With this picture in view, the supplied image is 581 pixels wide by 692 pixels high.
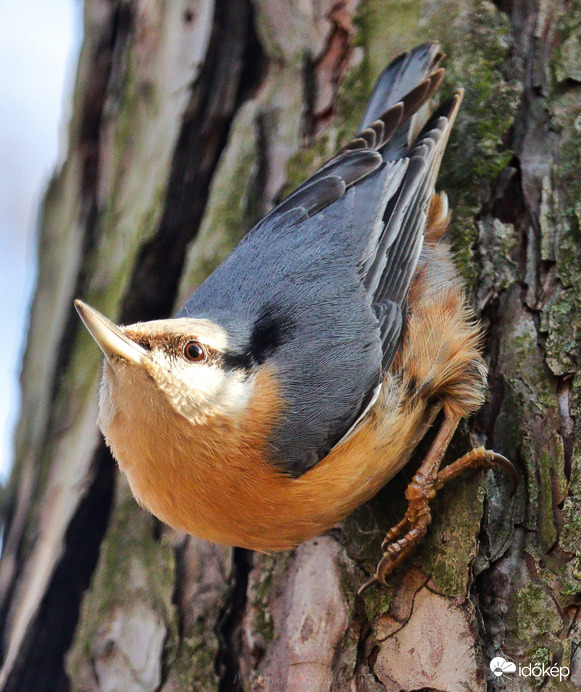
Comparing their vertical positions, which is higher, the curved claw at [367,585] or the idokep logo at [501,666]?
the curved claw at [367,585]

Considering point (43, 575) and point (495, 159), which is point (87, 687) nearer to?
point (43, 575)

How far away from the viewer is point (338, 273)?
242cm

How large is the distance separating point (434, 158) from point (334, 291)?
0.67 metres

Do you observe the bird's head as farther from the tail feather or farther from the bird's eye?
the tail feather

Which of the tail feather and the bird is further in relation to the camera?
the tail feather

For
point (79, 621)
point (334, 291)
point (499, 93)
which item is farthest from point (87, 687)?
point (499, 93)

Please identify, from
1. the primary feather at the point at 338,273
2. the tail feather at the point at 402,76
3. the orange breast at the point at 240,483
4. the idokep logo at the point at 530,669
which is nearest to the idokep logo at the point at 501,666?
the idokep logo at the point at 530,669

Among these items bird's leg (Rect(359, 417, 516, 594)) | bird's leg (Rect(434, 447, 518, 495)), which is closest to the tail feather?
bird's leg (Rect(359, 417, 516, 594))

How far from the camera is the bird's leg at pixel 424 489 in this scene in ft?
7.04

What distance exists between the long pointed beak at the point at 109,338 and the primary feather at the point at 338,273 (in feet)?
1.03

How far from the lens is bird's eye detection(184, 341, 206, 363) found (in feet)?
6.66

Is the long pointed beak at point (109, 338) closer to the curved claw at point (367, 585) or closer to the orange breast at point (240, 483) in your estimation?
the orange breast at point (240, 483)

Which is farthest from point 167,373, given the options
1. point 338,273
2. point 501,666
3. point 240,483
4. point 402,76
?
point 402,76

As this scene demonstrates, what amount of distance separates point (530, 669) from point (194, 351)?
110 cm
